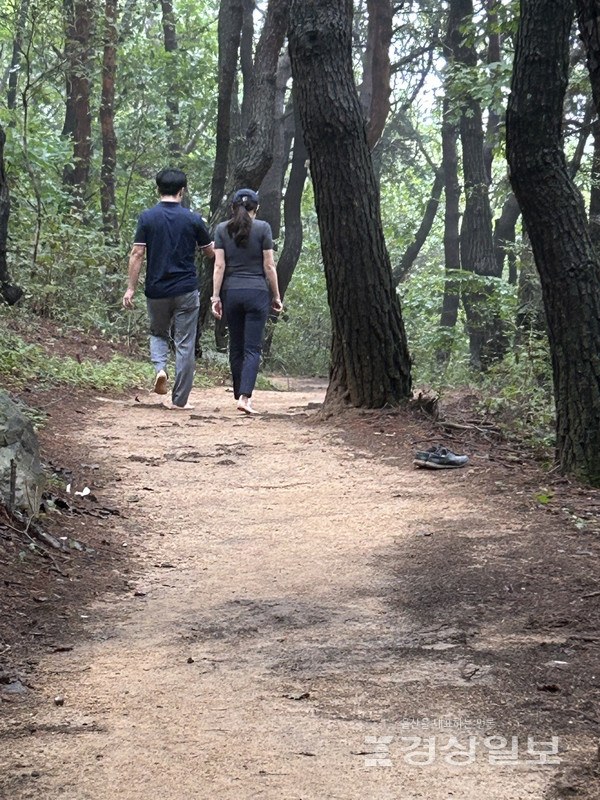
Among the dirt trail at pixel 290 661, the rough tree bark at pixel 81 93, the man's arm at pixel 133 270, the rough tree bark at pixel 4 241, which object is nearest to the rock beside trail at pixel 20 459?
the dirt trail at pixel 290 661

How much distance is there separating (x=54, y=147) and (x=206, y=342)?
4.27 metres

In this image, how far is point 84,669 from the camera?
360 centimetres

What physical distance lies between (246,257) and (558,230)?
3.91 m

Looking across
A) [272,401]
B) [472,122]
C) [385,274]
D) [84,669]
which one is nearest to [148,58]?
[472,122]

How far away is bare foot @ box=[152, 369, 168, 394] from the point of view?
33.3 feet

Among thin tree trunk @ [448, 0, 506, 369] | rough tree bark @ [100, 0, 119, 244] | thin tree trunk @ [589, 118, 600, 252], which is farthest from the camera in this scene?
rough tree bark @ [100, 0, 119, 244]

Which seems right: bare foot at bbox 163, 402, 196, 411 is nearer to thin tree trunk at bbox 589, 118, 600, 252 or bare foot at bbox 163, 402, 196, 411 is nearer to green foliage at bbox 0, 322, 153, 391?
green foliage at bbox 0, 322, 153, 391

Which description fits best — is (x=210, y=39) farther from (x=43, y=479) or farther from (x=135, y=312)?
(x=43, y=479)

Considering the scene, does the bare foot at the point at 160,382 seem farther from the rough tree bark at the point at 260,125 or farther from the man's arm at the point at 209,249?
the rough tree bark at the point at 260,125

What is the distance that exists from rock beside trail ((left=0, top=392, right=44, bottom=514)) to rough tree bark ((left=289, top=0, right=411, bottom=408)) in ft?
13.1

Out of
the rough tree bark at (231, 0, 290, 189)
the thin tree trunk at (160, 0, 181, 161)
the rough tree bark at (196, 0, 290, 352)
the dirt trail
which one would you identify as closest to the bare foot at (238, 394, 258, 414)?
the dirt trail

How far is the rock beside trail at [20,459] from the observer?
5121 mm

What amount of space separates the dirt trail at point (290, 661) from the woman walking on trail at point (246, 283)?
11.0 feet
